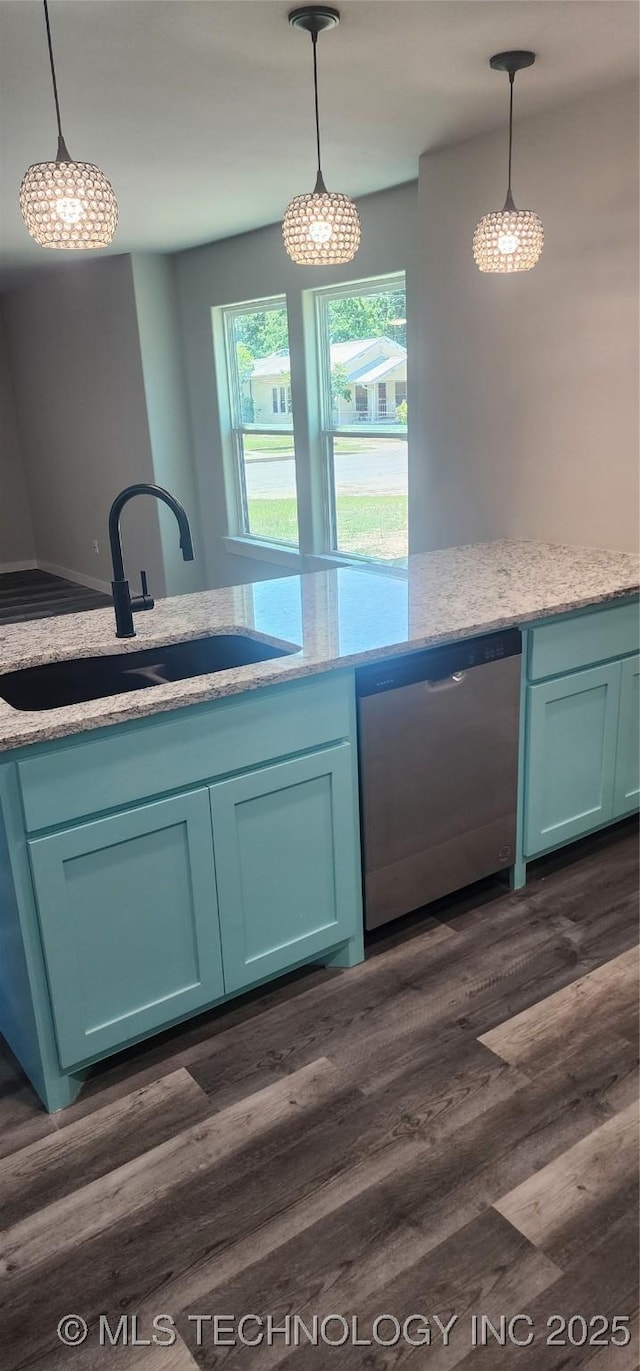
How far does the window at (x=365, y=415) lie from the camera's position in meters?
4.64

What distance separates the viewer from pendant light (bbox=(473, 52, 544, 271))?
260cm

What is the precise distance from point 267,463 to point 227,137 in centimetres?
Answer: 256

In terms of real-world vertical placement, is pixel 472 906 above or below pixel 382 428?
below

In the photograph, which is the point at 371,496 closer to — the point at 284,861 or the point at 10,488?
the point at 284,861

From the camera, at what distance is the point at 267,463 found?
5.79m

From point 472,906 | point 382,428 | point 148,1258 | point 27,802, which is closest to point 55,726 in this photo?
point 27,802

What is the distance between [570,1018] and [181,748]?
45.3 inches

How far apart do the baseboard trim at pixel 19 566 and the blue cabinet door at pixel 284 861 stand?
707cm

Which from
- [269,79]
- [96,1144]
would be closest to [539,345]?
[269,79]

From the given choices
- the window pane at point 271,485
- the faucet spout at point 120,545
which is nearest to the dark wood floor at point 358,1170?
the faucet spout at point 120,545

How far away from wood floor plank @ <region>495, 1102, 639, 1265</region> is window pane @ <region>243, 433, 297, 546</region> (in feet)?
14.2

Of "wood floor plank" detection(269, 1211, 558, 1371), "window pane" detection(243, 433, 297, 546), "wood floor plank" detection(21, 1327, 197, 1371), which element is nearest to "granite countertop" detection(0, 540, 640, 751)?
"wood floor plank" detection(21, 1327, 197, 1371)

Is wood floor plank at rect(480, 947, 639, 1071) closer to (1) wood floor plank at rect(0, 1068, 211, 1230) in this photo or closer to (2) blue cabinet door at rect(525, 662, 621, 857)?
(2) blue cabinet door at rect(525, 662, 621, 857)

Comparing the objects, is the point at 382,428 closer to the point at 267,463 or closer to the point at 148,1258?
the point at 267,463
